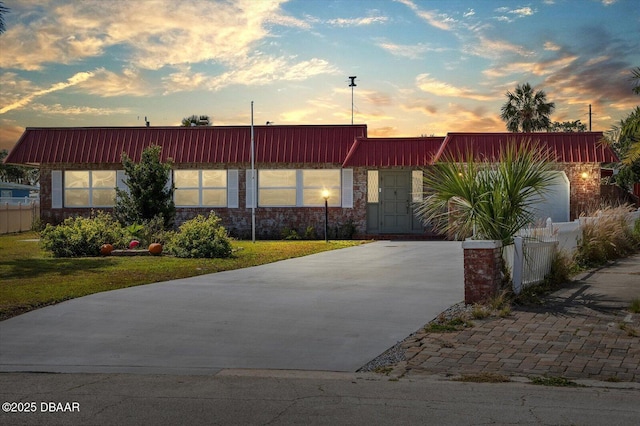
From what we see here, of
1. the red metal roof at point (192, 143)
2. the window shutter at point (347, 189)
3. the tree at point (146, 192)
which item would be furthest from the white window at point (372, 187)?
the tree at point (146, 192)

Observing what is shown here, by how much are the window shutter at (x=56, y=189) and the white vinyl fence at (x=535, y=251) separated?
21716 mm

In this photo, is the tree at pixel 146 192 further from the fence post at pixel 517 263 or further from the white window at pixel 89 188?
the fence post at pixel 517 263

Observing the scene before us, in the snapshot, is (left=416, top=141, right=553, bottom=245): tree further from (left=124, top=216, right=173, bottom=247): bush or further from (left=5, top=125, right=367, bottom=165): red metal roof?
(left=5, top=125, right=367, bottom=165): red metal roof

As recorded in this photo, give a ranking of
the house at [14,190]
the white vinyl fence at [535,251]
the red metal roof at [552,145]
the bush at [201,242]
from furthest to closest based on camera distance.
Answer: the house at [14,190], the red metal roof at [552,145], the bush at [201,242], the white vinyl fence at [535,251]

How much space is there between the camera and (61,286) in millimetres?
12867

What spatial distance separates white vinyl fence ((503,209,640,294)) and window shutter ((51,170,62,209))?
2172 cm

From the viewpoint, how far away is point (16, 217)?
33.3 metres

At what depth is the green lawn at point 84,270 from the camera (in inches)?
462

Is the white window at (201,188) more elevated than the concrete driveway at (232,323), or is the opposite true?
the white window at (201,188)

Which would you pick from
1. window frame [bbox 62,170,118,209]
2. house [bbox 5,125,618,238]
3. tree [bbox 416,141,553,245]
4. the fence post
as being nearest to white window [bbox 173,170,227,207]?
house [bbox 5,125,618,238]

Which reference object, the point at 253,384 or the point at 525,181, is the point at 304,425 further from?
the point at 525,181

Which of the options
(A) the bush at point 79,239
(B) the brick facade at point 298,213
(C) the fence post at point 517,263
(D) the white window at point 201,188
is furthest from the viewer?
(D) the white window at point 201,188

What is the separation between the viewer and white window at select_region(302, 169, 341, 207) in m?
28.9

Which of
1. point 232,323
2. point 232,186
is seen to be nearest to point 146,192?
point 232,186
